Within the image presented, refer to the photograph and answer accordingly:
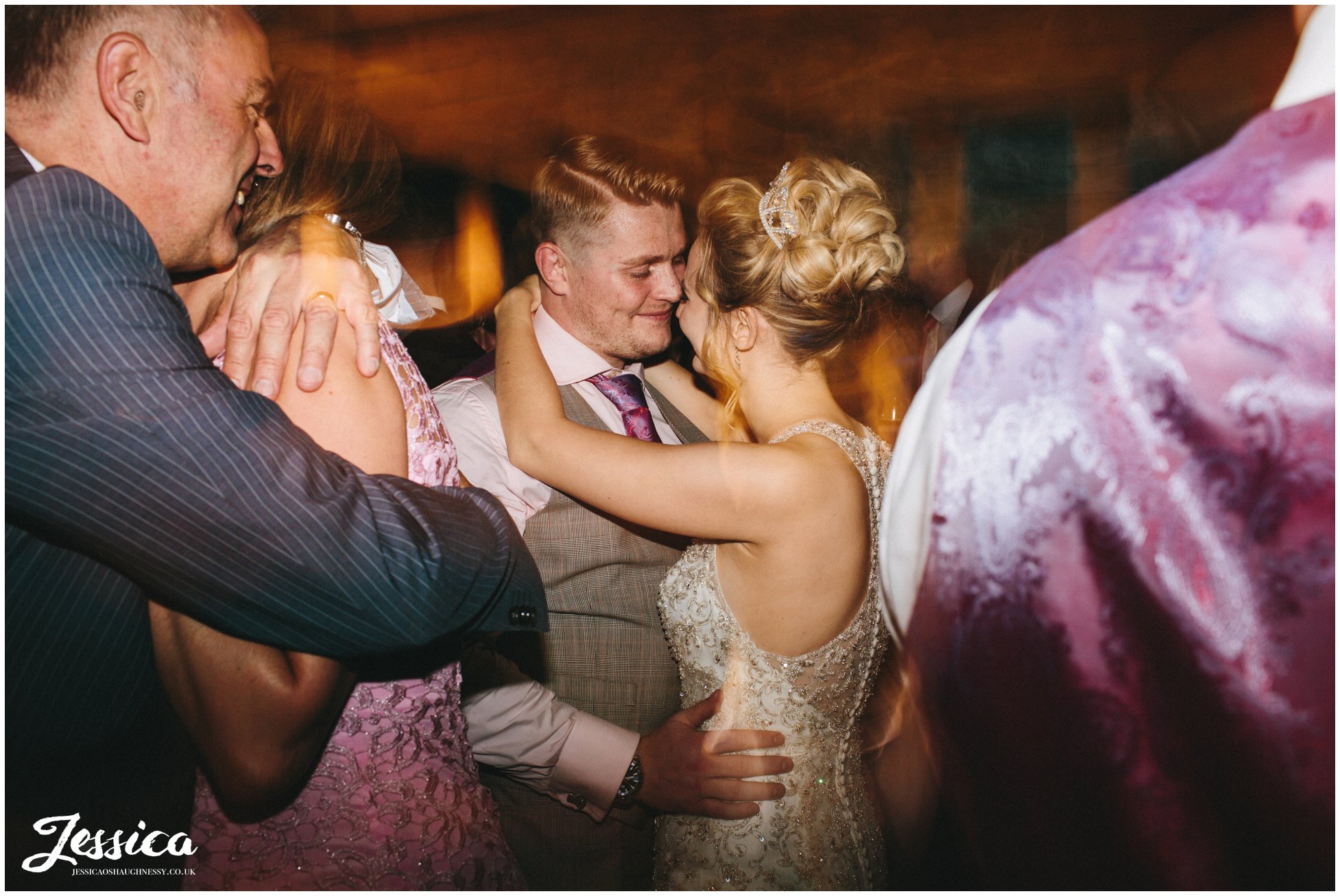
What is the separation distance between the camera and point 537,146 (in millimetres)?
1238

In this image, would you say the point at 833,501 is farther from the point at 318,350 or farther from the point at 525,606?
the point at 318,350

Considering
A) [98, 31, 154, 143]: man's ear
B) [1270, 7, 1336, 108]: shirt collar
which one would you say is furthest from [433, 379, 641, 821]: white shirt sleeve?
[1270, 7, 1336, 108]: shirt collar

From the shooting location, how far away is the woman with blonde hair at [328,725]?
823mm

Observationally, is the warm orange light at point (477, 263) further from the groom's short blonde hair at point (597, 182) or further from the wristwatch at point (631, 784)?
the wristwatch at point (631, 784)

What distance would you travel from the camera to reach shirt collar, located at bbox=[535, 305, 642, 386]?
128 cm

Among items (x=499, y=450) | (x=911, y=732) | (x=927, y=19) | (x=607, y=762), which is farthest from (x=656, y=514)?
(x=927, y=19)

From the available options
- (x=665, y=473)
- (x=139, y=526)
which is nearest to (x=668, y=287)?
(x=665, y=473)

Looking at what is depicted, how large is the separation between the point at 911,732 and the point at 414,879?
2.77 feet

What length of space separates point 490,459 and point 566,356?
0.24 meters

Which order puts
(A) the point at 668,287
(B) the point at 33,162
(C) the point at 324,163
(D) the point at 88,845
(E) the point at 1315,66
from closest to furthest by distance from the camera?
1. (E) the point at 1315,66
2. (B) the point at 33,162
3. (D) the point at 88,845
4. (C) the point at 324,163
5. (A) the point at 668,287

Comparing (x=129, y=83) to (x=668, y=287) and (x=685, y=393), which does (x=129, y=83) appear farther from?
(x=685, y=393)

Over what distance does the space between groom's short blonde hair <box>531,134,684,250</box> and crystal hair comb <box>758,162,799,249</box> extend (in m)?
0.15

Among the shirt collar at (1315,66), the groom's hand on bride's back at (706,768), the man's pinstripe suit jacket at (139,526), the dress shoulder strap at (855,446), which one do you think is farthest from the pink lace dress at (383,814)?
the shirt collar at (1315,66)

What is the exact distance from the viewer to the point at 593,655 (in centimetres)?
123
